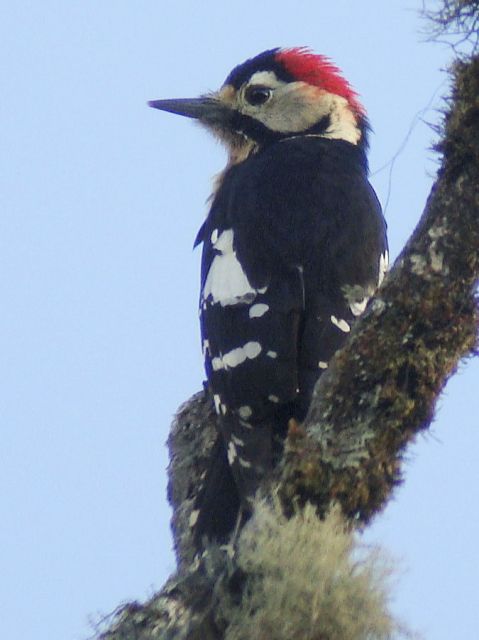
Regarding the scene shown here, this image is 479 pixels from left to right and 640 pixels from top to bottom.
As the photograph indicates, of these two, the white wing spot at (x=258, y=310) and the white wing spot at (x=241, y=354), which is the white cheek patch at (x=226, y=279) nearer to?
the white wing spot at (x=258, y=310)

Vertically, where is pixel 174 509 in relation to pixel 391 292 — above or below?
above

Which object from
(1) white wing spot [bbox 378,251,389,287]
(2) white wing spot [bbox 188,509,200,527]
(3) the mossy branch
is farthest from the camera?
(1) white wing spot [bbox 378,251,389,287]

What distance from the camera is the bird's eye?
520cm

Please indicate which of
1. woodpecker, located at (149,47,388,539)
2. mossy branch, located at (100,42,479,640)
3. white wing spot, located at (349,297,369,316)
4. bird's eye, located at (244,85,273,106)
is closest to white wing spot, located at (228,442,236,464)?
woodpecker, located at (149,47,388,539)

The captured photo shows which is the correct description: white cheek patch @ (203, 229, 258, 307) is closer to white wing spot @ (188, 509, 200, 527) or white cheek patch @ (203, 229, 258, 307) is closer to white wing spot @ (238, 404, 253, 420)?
white wing spot @ (238, 404, 253, 420)

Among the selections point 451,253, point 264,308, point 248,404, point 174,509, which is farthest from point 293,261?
point 451,253

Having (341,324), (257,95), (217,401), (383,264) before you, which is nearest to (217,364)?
(217,401)

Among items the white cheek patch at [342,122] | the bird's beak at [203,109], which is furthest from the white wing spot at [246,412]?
the bird's beak at [203,109]

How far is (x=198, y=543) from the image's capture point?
3.65 m

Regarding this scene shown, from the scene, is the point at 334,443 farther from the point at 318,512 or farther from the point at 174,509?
the point at 174,509

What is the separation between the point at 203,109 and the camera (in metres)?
5.34

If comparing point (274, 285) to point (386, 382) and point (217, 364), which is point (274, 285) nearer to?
point (217, 364)

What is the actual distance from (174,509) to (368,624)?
5.54 feet

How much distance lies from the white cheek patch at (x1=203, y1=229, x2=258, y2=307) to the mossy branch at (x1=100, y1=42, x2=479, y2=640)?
1073 millimetres
